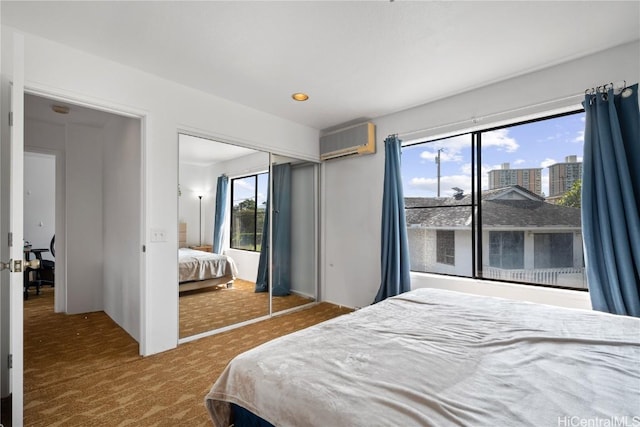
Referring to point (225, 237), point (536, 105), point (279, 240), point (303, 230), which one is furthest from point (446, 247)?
point (225, 237)

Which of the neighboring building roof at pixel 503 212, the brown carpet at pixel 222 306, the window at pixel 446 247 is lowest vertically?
the brown carpet at pixel 222 306

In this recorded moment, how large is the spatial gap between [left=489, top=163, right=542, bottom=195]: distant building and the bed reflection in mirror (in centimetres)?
248

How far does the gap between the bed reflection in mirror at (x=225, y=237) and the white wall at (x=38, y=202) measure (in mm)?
4571

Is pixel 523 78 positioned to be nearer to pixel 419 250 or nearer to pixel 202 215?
pixel 419 250

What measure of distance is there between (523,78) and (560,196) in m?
1.14

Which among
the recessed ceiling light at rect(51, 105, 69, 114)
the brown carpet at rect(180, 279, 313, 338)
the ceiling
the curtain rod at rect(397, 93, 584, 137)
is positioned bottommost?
the brown carpet at rect(180, 279, 313, 338)

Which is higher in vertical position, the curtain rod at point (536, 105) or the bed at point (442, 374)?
the curtain rod at point (536, 105)

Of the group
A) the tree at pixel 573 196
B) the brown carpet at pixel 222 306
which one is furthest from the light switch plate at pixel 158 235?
the tree at pixel 573 196

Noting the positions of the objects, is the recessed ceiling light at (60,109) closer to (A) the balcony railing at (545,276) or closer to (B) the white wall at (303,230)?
(B) the white wall at (303,230)

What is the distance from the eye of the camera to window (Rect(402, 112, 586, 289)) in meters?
2.65

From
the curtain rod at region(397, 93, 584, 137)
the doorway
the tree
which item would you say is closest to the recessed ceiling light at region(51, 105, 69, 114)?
the doorway

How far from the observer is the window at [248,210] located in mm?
3617

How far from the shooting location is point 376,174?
3783mm

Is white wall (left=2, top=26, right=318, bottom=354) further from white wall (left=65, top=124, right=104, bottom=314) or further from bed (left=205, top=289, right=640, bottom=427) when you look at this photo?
white wall (left=65, top=124, right=104, bottom=314)
